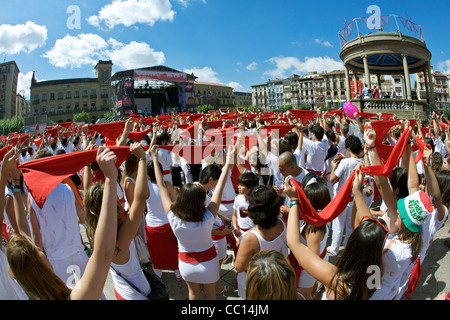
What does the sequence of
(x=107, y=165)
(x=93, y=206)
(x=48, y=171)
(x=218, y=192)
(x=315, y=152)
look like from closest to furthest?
(x=107, y=165), (x=48, y=171), (x=93, y=206), (x=218, y=192), (x=315, y=152)

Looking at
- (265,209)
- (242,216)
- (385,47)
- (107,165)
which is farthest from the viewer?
(385,47)

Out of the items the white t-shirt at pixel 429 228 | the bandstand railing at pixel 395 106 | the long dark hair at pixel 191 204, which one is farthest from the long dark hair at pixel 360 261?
the bandstand railing at pixel 395 106

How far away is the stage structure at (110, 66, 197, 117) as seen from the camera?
47906 millimetres

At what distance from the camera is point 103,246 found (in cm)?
147

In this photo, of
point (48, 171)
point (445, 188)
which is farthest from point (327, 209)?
point (48, 171)

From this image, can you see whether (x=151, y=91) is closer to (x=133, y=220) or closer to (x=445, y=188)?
(x=445, y=188)

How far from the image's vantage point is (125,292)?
7.11 ft

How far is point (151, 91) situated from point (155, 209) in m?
49.5

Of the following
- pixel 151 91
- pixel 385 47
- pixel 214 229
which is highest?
pixel 151 91

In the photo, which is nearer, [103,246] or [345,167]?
[103,246]

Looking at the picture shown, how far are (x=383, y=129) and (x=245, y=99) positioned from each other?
150904 millimetres

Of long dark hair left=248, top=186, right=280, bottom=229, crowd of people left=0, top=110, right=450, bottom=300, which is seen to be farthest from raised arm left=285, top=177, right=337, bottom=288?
long dark hair left=248, top=186, right=280, bottom=229
